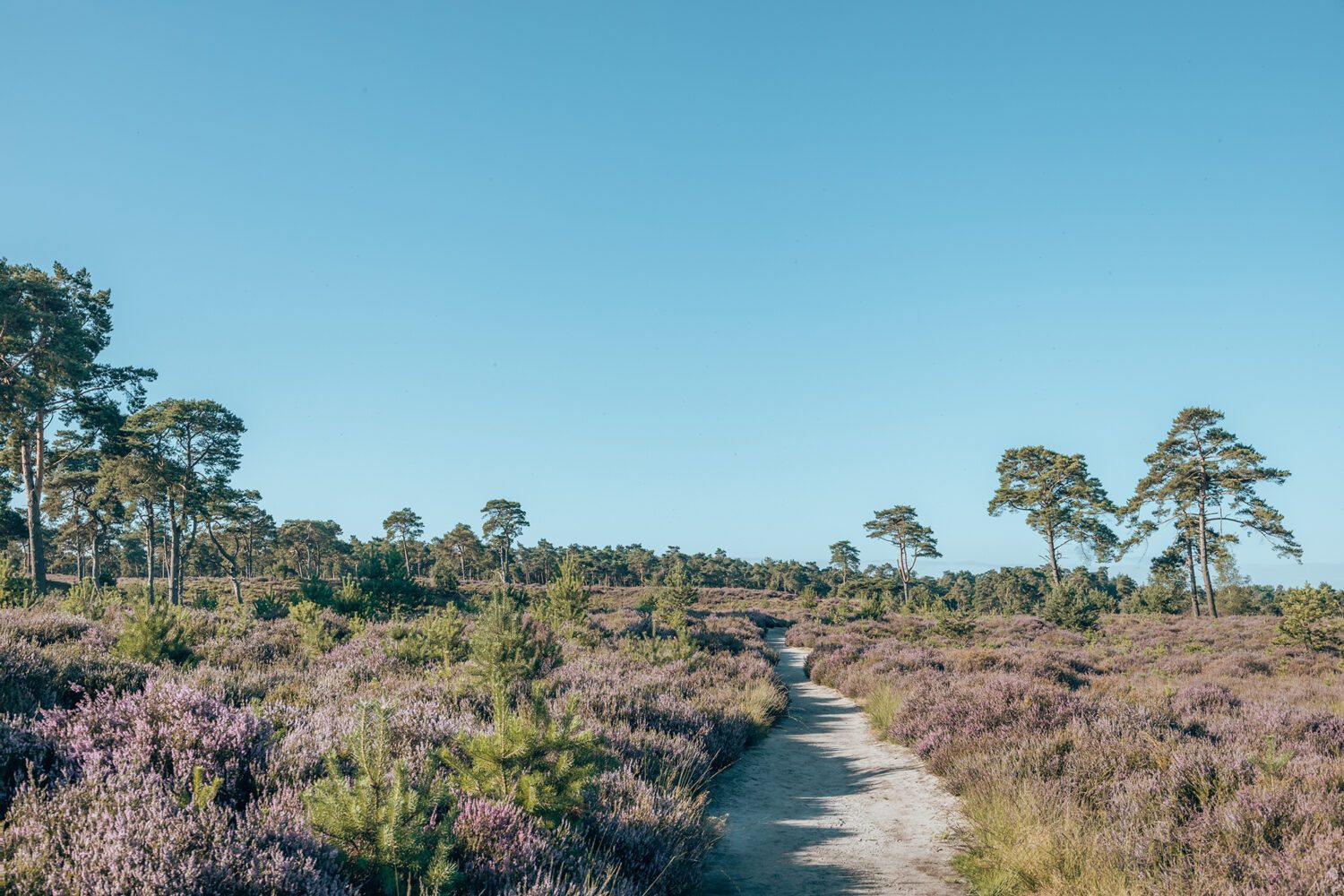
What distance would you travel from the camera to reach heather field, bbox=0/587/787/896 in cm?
328

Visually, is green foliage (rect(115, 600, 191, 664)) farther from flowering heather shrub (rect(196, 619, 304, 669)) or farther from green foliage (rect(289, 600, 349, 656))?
green foliage (rect(289, 600, 349, 656))

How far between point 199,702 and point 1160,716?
1159 centimetres

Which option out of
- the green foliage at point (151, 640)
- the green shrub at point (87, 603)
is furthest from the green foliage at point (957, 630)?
the green shrub at point (87, 603)

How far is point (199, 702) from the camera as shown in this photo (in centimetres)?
535

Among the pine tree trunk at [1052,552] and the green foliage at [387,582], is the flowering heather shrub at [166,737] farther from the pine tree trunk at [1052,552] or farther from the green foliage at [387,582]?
the pine tree trunk at [1052,552]

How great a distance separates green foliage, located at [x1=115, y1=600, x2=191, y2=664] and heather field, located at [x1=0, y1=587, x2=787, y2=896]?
0.03 m

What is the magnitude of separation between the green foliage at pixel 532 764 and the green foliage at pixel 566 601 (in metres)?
14.2

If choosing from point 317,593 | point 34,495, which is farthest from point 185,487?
point 317,593

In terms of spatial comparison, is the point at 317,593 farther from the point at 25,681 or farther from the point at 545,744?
the point at 545,744

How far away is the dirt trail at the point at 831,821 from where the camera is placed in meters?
5.51

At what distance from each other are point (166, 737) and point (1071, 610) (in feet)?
115

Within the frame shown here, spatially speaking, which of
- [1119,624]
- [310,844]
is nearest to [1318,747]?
[310,844]

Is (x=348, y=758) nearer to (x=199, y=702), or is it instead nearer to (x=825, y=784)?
(x=199, y=702)

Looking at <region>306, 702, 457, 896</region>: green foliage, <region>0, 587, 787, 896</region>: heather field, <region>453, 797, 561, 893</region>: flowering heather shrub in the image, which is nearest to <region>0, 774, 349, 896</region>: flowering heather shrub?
<region>0, 587, 787, 896</region>: heather field
